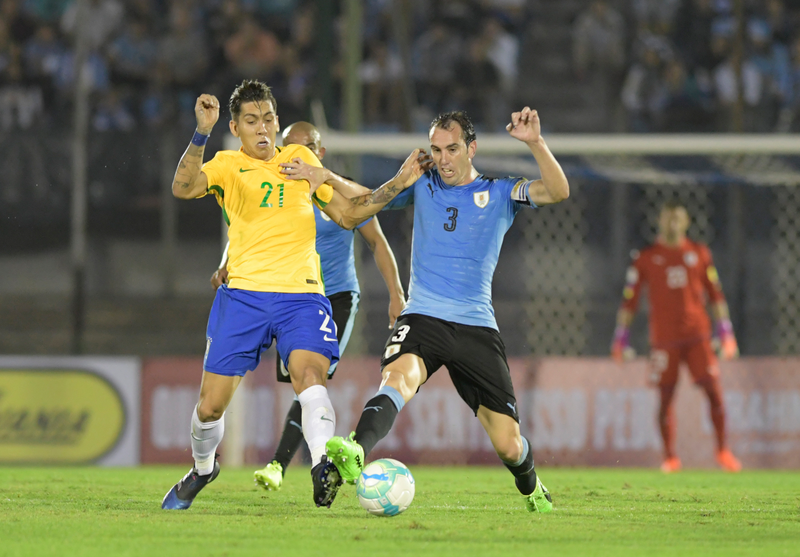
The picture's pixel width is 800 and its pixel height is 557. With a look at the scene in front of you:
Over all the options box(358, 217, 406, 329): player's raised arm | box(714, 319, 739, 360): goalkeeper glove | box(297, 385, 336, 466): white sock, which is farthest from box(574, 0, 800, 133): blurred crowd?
box(297, 385, 336, 466): white sock

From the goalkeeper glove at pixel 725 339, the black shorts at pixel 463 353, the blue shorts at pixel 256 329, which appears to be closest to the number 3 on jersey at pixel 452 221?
the black shorts at pixel 463 353

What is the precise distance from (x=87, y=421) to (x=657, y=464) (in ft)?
17.4

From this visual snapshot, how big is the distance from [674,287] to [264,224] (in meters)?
5.56

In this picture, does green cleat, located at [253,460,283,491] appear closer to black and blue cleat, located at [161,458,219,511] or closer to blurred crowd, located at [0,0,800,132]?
black and blue cleat, located at [161,458,219,511]

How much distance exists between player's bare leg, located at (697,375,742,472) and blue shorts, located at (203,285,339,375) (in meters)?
5.22

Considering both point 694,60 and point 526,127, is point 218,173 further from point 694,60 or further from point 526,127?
point 694,60

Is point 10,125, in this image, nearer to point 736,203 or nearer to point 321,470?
point 736,203

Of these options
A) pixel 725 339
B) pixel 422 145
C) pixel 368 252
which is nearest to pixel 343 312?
pixel 422 145

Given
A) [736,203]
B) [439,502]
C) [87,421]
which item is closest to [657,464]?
[736,203]

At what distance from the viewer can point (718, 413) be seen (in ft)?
32.2

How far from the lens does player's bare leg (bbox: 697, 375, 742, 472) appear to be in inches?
386

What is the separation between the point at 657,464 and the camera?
10.5 meters

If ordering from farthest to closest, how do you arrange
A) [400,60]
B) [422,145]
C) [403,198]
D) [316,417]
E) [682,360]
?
[400,60] → [682,360] → [422,145] → [403,198] → [316,417]

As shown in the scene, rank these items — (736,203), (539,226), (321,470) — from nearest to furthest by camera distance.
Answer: (321,470) < (736,203) < (539,226)
